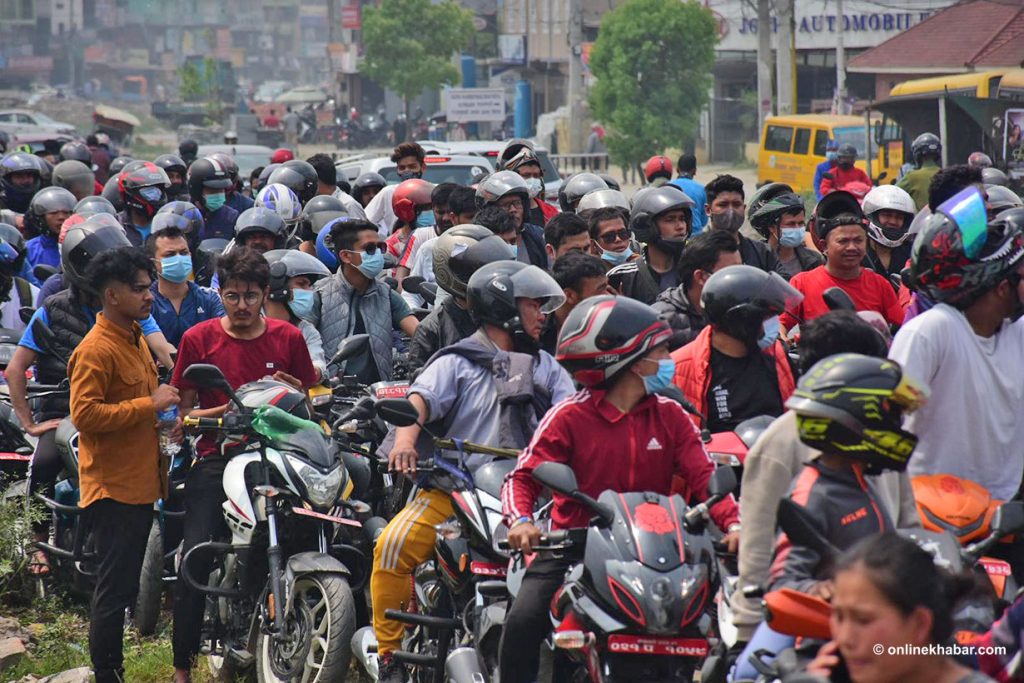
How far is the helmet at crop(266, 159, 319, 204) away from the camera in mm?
12531

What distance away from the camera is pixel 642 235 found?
26.4 feet

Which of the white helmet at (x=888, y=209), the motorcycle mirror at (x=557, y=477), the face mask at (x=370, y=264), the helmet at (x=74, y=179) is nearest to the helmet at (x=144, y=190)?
the helmet at (x=74, y=179)

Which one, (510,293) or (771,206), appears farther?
(771,206)

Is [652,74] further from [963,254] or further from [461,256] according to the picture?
[963,254]

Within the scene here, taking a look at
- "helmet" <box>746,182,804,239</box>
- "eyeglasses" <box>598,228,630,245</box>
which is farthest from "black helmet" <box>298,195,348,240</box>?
"helmet" <box>746,182,804,239</box>

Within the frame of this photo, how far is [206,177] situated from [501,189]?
3668 mm

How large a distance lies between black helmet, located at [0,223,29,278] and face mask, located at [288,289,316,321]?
2.06 meters

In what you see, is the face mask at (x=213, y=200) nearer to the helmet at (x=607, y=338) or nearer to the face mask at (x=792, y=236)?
the face mask at (x=792, y=236)

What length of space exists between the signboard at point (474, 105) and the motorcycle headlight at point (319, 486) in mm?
34783

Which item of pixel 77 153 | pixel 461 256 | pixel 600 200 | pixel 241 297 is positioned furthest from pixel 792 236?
pixel 77 153

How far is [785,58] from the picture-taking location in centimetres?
3253

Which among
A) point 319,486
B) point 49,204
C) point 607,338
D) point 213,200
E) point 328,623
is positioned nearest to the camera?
point 607,338

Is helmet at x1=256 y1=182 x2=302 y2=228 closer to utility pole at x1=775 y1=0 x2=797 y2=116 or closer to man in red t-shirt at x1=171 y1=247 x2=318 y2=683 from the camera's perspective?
man in red t-shirt at x1=171 y1=247 x2=318 y2=683

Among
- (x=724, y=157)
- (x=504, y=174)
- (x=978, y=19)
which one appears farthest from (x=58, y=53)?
(x=504, y=174)
